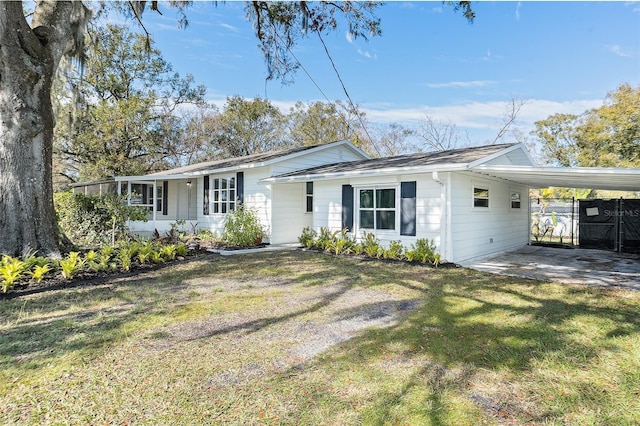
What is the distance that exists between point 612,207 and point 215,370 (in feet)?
44.0

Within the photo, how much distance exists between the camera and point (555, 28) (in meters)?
12.0

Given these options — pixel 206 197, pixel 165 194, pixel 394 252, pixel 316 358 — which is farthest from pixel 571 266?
pixel 165 194

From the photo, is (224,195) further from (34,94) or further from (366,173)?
(34,94)

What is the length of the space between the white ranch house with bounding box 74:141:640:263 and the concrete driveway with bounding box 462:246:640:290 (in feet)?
2.30

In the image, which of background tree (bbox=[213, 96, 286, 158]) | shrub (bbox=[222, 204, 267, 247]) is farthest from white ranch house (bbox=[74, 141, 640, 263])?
background tree (bbox=[213, 96, 286, 158])

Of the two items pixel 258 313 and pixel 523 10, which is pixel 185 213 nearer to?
pixel 258 313

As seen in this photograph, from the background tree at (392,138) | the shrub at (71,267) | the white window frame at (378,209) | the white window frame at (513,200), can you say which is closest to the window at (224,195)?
the white window frame at (378,209)

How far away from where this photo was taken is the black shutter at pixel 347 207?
387 inches

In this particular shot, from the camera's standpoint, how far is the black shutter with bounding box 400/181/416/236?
8.48m

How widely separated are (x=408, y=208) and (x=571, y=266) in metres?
3.94

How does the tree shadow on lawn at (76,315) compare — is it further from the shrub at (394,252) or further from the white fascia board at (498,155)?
the white fascia board at (498,155)

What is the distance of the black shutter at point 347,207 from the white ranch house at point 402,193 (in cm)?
3

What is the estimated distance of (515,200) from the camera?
37.5 feet

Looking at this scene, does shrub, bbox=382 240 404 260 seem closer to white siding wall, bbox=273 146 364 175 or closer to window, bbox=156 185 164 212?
white siding wall, bbox=273 146 364 175
